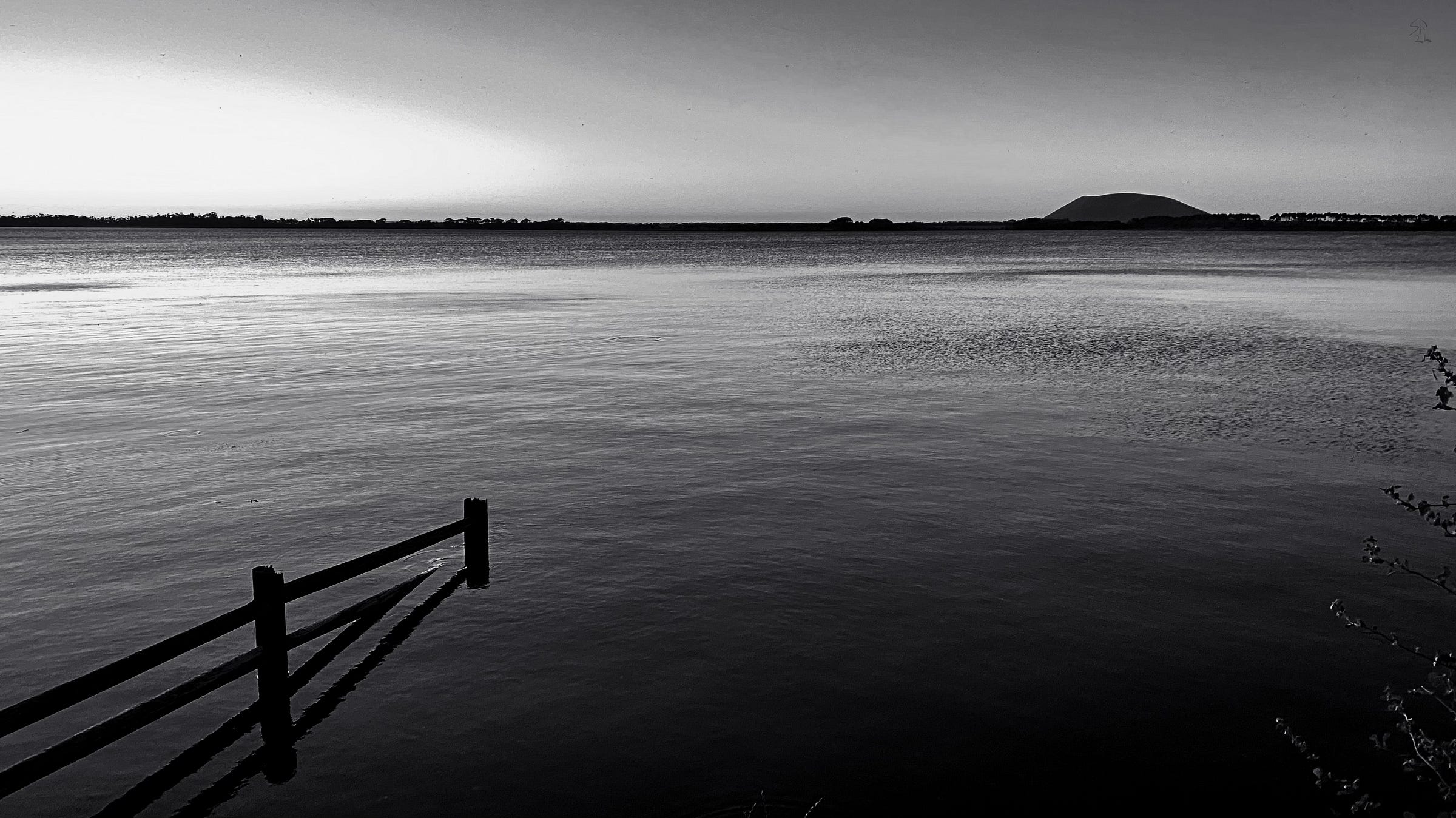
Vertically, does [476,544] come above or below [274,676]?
above

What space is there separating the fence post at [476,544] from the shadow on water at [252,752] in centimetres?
157

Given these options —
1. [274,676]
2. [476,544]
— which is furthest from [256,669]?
[476,544]

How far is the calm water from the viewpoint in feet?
30.0

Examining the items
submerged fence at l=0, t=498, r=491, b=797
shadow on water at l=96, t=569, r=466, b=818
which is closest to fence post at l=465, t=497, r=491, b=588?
submerged fence at l=0, t=498, r=491, b=797

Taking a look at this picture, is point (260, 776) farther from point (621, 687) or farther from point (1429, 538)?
point (1429, 538)

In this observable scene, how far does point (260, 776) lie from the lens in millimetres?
8938

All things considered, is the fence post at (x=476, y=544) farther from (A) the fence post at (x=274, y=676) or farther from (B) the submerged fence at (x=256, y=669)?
(A) the fence post at (x=274, y=676)

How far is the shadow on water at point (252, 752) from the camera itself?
8531mm

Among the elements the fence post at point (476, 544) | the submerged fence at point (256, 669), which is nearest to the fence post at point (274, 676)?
the submerged fence at point (256, 669)

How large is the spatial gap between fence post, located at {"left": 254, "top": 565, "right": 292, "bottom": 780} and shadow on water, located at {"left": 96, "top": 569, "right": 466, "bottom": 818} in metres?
0.02

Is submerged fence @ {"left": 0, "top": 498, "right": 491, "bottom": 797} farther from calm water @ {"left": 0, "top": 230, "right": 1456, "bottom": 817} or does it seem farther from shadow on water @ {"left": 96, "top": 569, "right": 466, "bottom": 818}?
calm water @ {"left": 0, "top": 230, "right": 1456, "bottom": 817}

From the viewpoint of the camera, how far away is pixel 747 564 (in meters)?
14.6

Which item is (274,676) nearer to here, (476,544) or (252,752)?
(252,752)

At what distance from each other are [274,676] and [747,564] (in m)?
7.01
